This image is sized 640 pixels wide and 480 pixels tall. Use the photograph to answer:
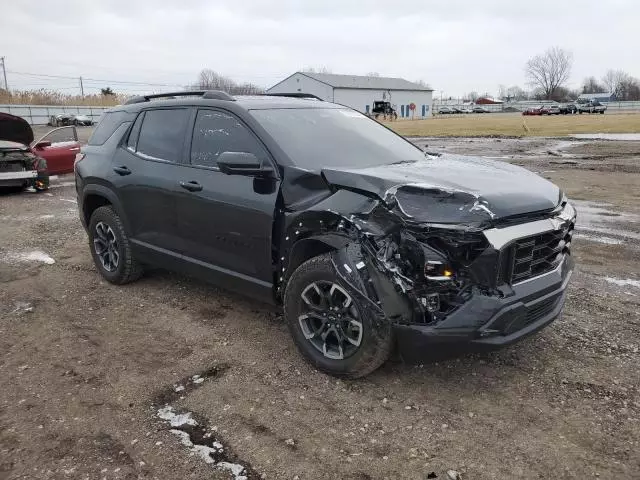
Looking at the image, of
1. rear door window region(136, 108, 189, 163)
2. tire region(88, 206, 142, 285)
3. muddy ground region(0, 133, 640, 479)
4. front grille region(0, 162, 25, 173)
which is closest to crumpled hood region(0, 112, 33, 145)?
front grille region(0, 162, 25, 173)

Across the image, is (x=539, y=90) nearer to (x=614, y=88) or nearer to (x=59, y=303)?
(x=614, y=88)

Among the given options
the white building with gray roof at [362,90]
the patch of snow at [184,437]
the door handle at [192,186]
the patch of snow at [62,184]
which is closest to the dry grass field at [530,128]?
the patch of snow at [62,184]

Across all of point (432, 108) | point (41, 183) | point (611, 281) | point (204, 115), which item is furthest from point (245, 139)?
point (432, 108)

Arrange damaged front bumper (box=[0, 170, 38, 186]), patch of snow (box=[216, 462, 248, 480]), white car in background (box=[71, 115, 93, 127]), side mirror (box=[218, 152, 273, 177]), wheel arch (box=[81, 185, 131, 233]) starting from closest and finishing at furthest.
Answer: patch of snow (box=[216, 462, 248, 480]) < side mirror (box=[218, 152, 273, 177]) < wheel arch (box=[81, 185, 131, 233]) < damaged front bumper (box=[0, 170, 38, 186]) < white car in background (box=[71, 115, 93, 127])

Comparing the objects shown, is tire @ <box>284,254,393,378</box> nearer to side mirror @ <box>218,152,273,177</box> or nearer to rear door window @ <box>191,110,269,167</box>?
side mirror @ <box>218,152,273,177</box>

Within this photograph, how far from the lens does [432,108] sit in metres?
99.2

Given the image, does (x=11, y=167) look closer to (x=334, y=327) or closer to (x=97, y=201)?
(x=97, y=201)

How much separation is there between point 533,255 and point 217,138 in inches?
100

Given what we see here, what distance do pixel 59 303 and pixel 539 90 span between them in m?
129

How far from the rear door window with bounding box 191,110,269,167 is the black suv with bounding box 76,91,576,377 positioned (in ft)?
0.04

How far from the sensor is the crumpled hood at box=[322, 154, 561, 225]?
3072 millimetres

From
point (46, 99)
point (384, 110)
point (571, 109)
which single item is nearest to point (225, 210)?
point (46, 99)

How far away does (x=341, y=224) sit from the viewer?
338cm

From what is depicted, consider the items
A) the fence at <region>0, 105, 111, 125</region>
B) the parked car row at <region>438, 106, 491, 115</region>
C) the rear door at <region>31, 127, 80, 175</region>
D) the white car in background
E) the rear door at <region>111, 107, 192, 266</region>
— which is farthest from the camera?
the parked car row at <region>438, 106, 491, 115</region>
